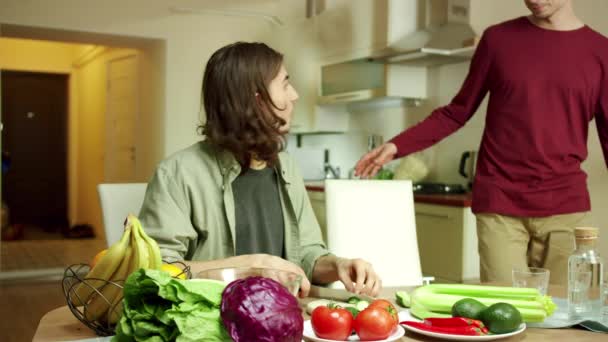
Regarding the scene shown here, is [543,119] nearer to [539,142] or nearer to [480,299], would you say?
[539,142]

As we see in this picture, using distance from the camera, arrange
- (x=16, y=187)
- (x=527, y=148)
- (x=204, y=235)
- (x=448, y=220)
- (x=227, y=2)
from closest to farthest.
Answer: (x=204, y=235)
(x=527, y=148)
(x=448, y=220)
(x=227, y=2)
(x=16, y=187)

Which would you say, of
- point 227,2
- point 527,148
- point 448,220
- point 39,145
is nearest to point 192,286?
point 527,148

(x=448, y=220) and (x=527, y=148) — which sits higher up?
(x=527, y=148)

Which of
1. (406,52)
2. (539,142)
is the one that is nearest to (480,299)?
(539,142)

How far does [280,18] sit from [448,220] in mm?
2730

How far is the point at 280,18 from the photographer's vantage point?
214 inches

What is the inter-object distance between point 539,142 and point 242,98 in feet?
3.13

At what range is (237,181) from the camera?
5.74 feet

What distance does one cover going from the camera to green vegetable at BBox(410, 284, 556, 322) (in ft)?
3.96

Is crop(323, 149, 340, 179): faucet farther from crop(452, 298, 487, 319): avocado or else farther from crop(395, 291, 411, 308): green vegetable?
crop(452, 298, 487, 319): avocado

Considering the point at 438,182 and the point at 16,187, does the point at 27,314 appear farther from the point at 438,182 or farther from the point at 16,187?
the point at 16,187

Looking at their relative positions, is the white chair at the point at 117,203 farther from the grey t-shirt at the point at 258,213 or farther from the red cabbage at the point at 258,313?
the red cabbage at the point at 258,313

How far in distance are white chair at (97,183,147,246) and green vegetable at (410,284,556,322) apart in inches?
39.9

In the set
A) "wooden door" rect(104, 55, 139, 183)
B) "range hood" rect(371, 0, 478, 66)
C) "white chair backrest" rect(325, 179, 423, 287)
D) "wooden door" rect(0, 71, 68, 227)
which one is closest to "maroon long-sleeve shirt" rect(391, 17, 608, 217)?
"white chair backrest" rect(325, 179, 423, 287)
